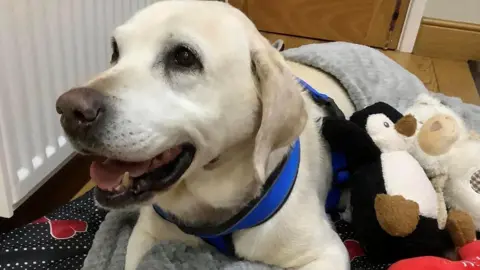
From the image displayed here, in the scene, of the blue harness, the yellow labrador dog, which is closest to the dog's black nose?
the yellow labrador dog

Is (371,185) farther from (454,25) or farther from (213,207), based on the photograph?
(454,25)

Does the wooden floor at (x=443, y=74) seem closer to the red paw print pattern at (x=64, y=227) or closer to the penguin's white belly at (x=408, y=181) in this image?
the penguin's white belly at (x=408, y=181)

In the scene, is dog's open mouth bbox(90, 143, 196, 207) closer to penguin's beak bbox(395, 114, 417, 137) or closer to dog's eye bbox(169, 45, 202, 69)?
dog's eye bbox(169, 45, 202, 69)

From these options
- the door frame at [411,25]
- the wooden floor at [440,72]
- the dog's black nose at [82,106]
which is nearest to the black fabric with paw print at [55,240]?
the dog's black nose at [82,106]

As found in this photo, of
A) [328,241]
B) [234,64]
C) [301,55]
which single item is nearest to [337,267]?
[328,241]

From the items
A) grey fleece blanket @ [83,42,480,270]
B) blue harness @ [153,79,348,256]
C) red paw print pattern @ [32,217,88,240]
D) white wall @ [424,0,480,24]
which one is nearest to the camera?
blue harness @ [153,79,348,256]

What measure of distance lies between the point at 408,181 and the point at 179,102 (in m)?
0.61

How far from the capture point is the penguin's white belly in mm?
1340

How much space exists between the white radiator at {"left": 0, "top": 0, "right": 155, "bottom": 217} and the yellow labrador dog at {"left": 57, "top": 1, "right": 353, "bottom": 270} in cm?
30

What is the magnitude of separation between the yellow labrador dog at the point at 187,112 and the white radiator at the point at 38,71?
1.00 feet

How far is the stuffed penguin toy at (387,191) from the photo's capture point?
4.27 feet

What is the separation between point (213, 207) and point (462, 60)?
193 cm

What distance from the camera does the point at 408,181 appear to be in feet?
4.45

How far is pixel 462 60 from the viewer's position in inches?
108
